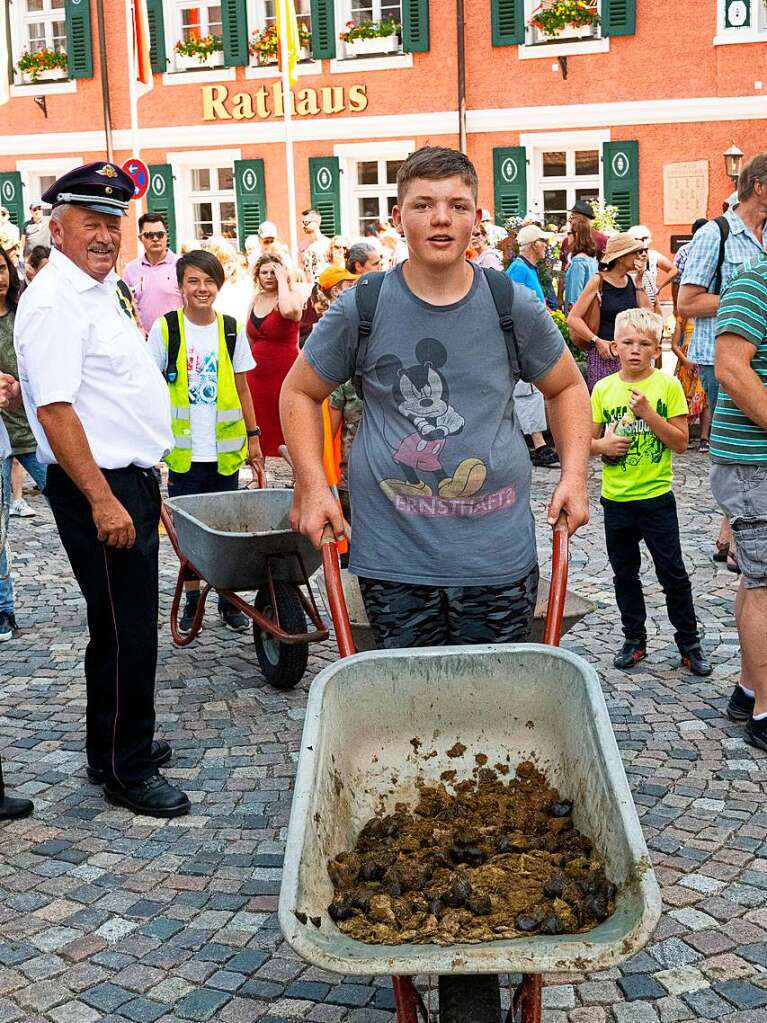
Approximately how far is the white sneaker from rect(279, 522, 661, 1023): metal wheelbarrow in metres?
6.77

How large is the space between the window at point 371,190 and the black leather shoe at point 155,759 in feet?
65.8

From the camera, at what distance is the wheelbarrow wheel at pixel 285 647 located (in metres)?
5.57

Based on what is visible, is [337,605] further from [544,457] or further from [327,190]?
[327,190]

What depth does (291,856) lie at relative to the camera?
2.33m

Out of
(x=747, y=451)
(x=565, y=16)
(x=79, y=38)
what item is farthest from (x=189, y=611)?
(x=79, y=38)

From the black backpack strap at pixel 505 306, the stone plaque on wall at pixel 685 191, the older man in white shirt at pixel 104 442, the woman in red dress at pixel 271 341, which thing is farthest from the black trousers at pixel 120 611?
the stone plaque on wall at pixel 685 191

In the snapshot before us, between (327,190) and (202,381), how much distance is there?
18.5 metres

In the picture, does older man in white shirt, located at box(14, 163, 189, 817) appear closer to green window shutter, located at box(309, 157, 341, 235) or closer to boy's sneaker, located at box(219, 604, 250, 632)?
boy's sneaker, located at box(219, 604, 250, 632)

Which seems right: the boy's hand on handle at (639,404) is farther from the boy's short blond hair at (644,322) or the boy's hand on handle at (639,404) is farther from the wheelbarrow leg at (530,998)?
the wheelbarrow leg at (530,998)

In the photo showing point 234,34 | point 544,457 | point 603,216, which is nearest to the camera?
point 544,457

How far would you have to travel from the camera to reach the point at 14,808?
4.50 metres

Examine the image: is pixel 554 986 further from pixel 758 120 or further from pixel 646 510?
pixel 758 120

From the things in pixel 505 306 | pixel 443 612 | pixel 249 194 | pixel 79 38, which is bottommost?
pixel 443 612

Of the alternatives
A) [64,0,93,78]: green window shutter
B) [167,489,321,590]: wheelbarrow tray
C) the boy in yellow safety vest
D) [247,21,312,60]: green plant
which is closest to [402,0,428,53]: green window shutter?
[247,21,312,60]: green plant
